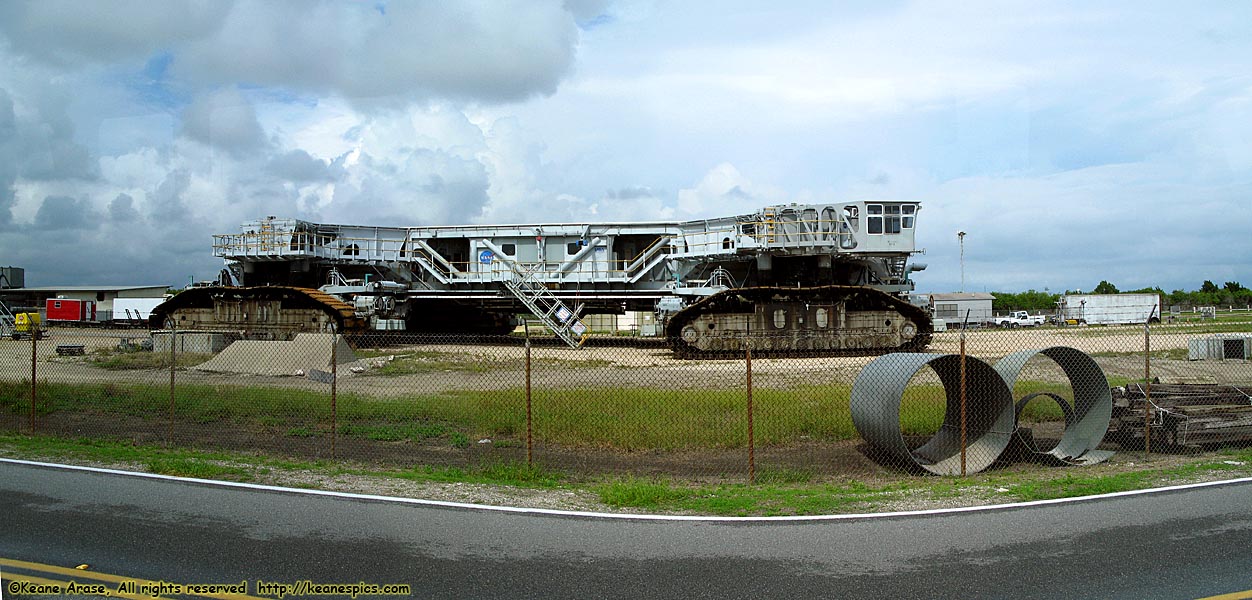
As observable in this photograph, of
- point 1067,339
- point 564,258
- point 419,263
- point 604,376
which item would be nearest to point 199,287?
point 419,263

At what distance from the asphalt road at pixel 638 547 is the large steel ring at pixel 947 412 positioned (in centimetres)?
197

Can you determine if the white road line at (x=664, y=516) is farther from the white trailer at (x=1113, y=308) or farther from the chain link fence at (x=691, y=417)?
the white trailer at (x=1113, y=308)

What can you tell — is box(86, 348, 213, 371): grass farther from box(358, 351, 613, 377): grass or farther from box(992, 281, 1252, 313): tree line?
box(992, 281, 1252, 313): tree line

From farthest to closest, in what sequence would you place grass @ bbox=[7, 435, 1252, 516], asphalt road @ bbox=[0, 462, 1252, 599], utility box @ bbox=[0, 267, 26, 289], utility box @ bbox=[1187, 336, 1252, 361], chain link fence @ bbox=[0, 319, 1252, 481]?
utility box @ bbox=[0, 267, 26, 289] → utility box @ bbox=[1187, 336, 1252, 361] → chain link fence @ bbox=[0, 319, 1252, 481] → grass @ bbox=[7, 435, 1252, 516] → asphalt road @ bbox=[0, 462, 1252, 599]

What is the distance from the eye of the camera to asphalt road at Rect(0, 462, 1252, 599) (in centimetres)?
507

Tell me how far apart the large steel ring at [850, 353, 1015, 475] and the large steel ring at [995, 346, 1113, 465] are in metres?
0.29

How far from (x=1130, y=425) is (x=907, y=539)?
5781mm

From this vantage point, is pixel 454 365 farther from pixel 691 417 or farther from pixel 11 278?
pixel 11 278

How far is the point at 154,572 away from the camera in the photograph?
17.1 ft

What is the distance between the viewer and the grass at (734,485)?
7316mm

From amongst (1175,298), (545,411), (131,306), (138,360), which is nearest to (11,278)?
(131,306)

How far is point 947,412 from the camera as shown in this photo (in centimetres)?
1061

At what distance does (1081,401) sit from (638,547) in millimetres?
6996

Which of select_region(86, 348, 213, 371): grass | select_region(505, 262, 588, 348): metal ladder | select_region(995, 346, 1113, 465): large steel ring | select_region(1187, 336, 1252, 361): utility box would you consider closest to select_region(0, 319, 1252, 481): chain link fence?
select_region(995, 346, 1113, 465): large steel ring
